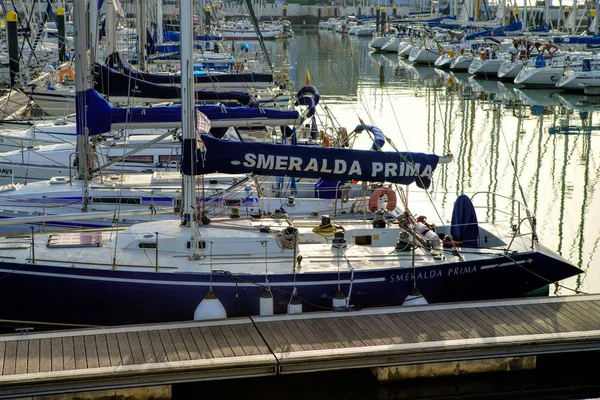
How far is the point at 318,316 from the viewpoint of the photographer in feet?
48.5

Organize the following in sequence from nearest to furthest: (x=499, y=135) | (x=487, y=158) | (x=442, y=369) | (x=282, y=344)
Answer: (x=282, y=344) < (x=442, y=369) < (x=487, y=158) < (x=499, y=135)

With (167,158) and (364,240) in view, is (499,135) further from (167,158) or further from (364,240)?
(364,240)

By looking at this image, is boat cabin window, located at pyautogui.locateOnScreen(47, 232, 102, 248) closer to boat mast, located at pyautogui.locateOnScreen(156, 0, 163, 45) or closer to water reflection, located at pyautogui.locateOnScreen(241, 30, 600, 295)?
water reflection, located at pyautogui.locateOnScreen(241, 30, 600, 295)

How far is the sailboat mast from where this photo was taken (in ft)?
49.5

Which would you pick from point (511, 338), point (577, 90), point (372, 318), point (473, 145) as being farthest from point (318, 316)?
point (577, 90)

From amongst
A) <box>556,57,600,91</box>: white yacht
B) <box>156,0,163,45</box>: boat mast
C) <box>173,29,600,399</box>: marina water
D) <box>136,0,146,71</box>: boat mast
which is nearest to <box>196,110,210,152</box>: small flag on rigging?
<box>173,29,600,399</box>: marina water

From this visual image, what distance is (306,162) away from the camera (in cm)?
1608

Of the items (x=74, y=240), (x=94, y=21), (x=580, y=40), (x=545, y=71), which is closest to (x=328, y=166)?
(x=74, y=240)

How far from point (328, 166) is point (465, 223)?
338 centimetres

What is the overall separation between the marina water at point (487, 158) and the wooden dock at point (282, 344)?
0.77m

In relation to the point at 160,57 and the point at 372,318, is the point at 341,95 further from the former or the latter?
the point at 372,318

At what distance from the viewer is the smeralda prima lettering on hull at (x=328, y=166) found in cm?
1587

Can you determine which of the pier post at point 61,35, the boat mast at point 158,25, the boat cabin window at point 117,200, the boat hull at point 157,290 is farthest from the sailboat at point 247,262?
the pier post at point 61,35

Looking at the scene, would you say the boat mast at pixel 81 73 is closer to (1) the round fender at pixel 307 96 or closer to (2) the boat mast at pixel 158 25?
(1) the round fender at pixel 307 96
